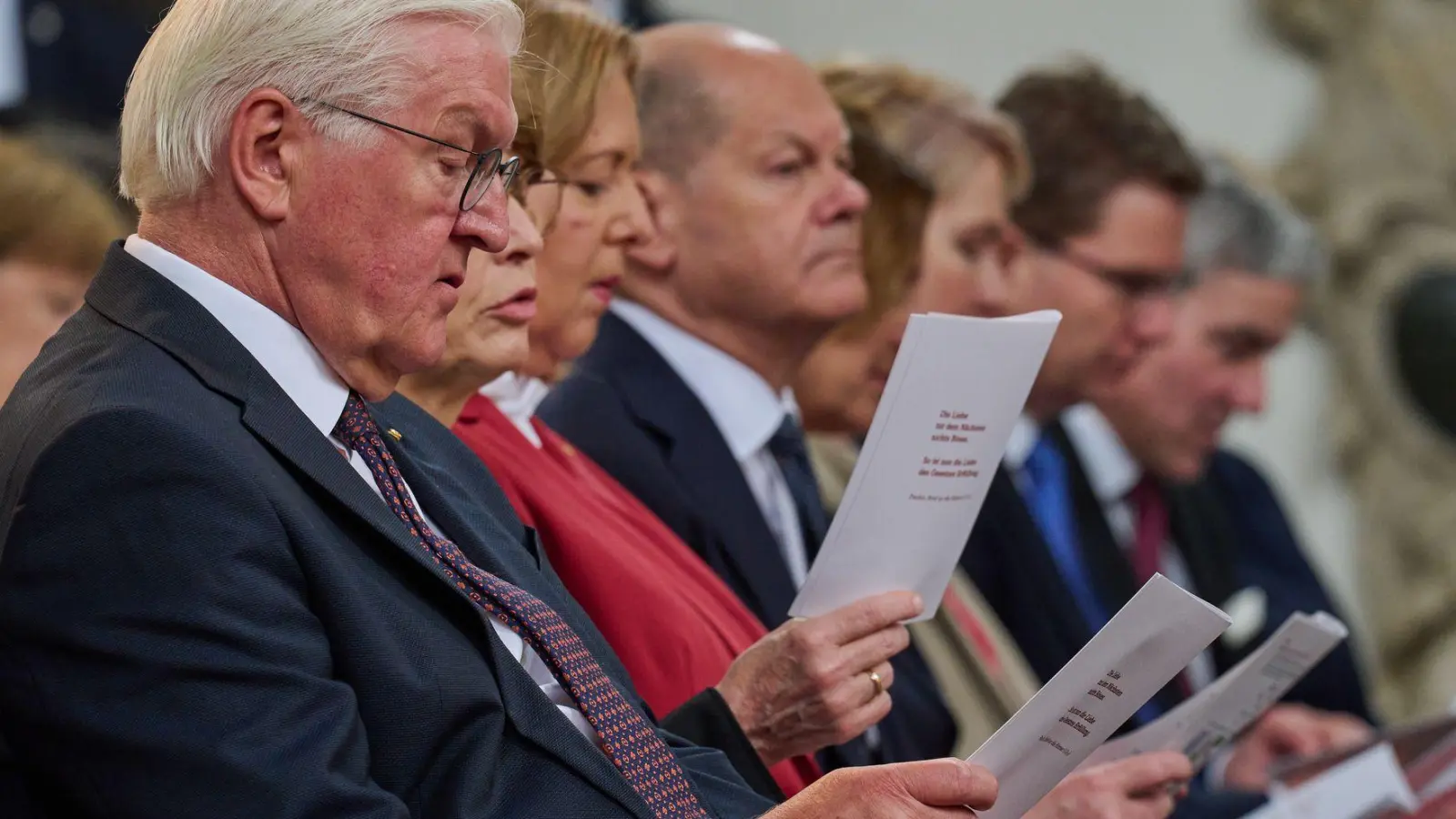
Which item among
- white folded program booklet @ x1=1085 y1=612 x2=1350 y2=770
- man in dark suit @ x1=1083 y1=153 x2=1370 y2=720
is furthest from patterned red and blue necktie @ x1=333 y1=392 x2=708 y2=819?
man in dark suit @ x1=1083 y1=153 x2=1370 y2=720

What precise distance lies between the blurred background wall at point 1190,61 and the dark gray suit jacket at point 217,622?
16.3ft

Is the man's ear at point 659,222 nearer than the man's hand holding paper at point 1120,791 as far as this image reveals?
No

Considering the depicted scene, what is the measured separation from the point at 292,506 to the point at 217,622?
0.13 meters

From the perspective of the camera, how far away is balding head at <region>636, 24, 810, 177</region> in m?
2.98

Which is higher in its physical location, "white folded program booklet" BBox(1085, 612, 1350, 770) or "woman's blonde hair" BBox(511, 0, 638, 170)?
"woman's blonde hair" BBox(511, 0, 638, 170)

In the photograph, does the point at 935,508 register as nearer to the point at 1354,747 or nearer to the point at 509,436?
the point at 509,436

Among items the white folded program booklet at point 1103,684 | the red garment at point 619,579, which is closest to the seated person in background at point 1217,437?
the red garment at point 619,579

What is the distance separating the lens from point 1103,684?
1.75 meters

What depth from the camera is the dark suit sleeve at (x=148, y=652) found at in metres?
1.35

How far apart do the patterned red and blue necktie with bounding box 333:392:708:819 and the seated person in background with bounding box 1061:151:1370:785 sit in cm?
259

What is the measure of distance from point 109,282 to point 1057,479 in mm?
2905

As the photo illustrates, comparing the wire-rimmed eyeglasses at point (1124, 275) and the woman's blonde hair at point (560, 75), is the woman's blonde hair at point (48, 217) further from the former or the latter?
the wire-rimmed eyeglasses at point (1124, 275)

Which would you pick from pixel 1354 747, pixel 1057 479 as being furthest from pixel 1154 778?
pixel 1057 479

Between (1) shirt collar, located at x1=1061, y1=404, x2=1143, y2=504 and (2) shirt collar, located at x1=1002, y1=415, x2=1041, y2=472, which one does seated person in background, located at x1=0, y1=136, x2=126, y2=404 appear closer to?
(2) shirt collar, located at x1=1002, y1=415, x2=1041, y2=472
